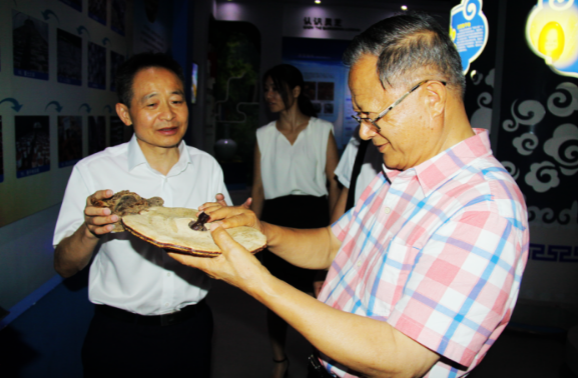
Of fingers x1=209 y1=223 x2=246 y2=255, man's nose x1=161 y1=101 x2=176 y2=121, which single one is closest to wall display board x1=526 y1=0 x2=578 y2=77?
man's nose x1=161 y1=101 x2=176 y2=121

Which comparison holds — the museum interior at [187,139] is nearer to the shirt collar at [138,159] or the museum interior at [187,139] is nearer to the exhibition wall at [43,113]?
the exhibition wall at [43,113]

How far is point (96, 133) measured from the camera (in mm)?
2613

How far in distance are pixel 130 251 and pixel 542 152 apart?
3429mm

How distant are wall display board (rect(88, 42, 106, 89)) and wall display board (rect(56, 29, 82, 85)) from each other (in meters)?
0.16

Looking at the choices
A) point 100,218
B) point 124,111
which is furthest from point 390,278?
point 124,111

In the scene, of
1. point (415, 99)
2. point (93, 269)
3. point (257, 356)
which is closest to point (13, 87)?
point (93, 269)

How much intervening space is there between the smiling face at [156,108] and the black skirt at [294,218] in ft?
4.84

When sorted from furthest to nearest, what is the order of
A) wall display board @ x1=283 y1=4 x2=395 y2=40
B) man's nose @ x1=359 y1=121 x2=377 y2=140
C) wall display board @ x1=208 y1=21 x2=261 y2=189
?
wall display board @ x1=283 y1=4 x2=395 y2=40 → wall display board @ x1=208 y1=21 x2=261 y2=189 → man's nose @ x1=359 y1=121 x2=377 y2=140

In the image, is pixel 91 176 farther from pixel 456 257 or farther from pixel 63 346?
pixel 456 257

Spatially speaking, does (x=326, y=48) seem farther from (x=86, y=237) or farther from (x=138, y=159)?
(x=86, y=237)

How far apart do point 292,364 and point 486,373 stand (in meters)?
1.53

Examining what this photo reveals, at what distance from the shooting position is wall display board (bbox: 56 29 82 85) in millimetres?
2021

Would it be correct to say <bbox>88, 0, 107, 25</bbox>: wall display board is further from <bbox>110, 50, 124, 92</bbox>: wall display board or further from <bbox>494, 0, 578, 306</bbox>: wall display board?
<bbox>494, 0, 578, 306</bbox>: wall display board

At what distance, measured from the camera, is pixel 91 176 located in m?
1.59
